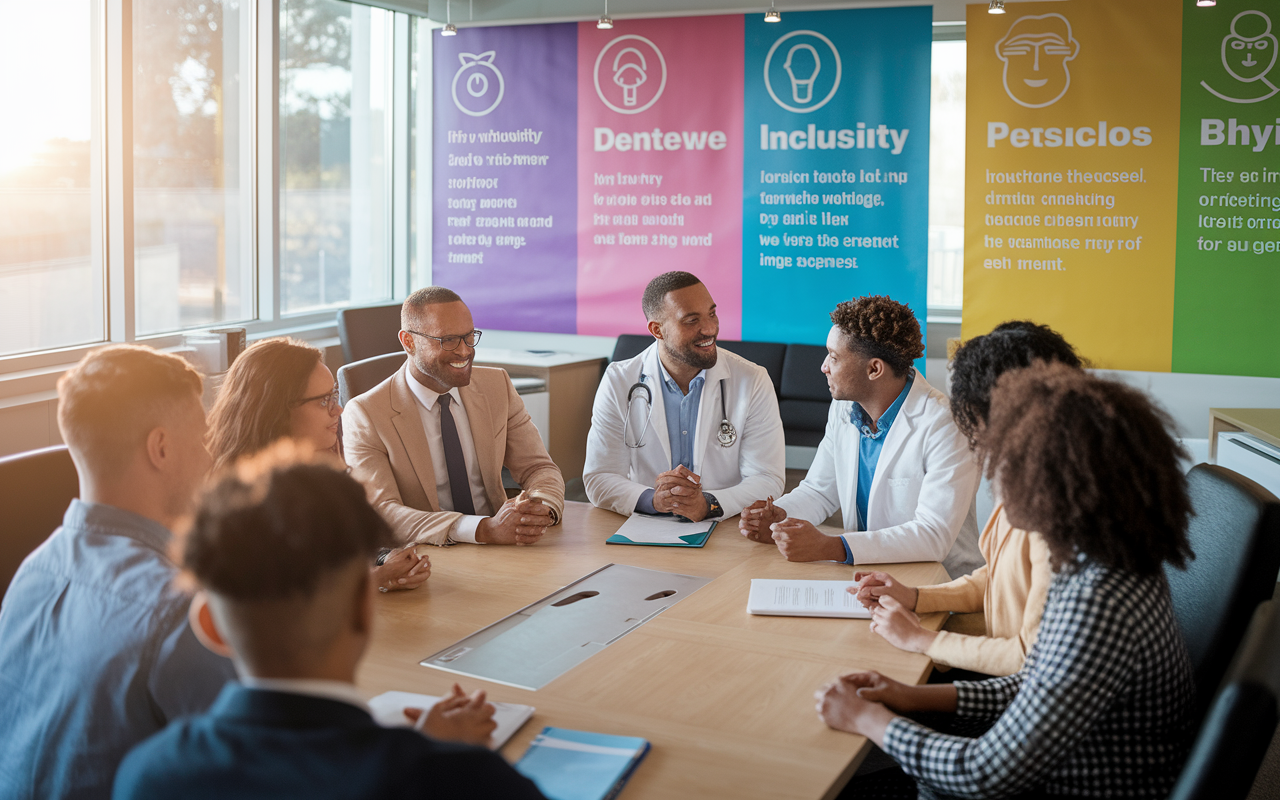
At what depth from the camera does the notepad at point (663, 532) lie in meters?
2.60

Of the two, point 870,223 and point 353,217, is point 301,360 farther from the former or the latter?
point 353,217

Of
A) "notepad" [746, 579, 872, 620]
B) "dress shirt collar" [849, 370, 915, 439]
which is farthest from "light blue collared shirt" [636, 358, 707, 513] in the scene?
"notepad" [746, 579, 872, 620]

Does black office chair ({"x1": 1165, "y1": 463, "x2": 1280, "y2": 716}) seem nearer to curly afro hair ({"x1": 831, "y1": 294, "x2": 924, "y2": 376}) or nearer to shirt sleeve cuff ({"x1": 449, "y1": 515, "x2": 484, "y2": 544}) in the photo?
curly afro hair ({"x1": 831, "y1": 294, "x2": 924, "y2": 376})

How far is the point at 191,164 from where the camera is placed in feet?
17.0

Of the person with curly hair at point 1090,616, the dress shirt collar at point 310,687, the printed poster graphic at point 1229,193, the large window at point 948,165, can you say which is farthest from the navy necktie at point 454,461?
the printed poster graphic at point 1229,193

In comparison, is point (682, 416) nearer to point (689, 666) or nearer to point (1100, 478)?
point (689, 666)

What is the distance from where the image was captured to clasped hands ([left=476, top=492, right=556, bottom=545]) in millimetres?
2561

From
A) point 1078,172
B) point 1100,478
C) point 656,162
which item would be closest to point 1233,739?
point 1100,478

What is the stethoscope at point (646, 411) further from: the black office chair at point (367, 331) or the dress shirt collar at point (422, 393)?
the black office chair at point (367, 331)

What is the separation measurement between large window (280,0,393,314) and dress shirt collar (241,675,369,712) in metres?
5.31

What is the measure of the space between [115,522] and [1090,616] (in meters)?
1.34

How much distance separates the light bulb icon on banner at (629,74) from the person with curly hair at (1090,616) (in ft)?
15.7

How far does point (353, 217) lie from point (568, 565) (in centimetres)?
462

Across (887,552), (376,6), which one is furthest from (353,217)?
(887,552)
